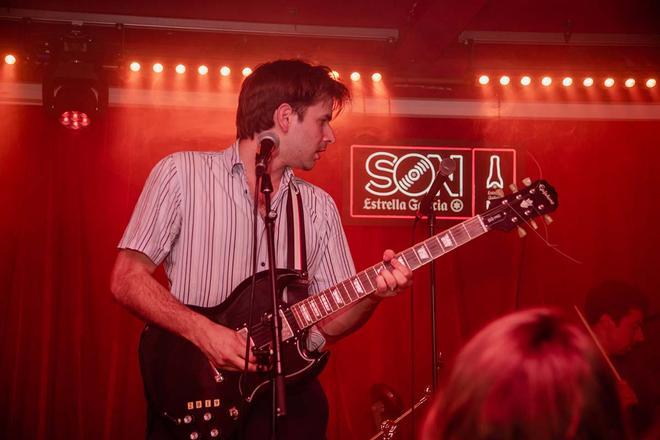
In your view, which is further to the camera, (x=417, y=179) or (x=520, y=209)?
(x=417, y=179)

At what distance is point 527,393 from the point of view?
1.01 m

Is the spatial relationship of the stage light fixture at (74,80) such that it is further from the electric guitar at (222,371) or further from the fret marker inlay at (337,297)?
the fret marker inlay at (337,297)

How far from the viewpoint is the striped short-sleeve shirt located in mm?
3178

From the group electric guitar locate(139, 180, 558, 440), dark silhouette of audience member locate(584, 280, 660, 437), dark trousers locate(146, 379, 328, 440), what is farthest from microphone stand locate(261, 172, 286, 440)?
dark silhouette of audience member locate(584, 280, 660, 437)

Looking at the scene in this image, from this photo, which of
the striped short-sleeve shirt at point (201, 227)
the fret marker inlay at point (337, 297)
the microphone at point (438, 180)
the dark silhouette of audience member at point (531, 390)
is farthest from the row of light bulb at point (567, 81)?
the dark silhouette of audience member at point (531, 390)

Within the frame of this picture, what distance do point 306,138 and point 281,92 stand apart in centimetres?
27

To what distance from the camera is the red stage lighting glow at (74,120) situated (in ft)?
18.8

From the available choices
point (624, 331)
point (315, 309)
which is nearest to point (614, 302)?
point (624, 331)

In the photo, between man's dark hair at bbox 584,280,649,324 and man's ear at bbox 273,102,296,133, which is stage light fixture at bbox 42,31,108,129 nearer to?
man's ear at bbox 273,102,296,133

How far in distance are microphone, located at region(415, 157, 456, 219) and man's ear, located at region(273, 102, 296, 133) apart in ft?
2.55

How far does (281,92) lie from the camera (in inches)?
140

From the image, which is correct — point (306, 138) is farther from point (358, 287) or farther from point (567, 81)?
point (567, 81)

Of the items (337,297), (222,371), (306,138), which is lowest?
(222,371)

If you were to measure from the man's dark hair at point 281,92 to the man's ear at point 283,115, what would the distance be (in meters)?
0.02
